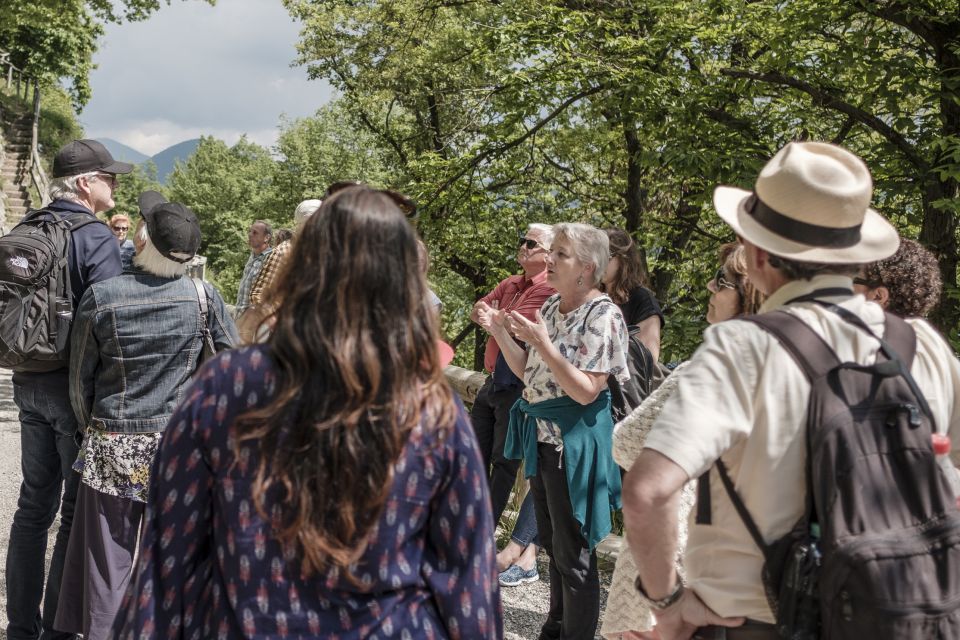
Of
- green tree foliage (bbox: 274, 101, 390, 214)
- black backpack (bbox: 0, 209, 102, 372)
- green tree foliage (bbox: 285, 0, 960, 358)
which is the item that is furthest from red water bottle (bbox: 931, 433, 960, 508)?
green tree foliage (bbox: 274, 101, 390, 214)

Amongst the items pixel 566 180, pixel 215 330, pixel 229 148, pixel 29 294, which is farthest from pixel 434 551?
pixel 229 148

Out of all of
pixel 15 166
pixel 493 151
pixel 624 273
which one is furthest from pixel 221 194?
pixel 624 273

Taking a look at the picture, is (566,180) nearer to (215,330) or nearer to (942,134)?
(942,134)

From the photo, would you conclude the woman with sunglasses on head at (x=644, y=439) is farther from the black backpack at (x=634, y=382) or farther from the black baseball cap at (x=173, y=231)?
the black baseball cap at (x=173, y=231)

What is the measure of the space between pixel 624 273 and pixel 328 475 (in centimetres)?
333

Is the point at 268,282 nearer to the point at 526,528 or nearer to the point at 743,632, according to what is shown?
the point at 526,528

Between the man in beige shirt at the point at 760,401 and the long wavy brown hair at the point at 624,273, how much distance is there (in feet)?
8.78

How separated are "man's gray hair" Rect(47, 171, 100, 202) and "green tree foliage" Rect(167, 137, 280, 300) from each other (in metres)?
36.2

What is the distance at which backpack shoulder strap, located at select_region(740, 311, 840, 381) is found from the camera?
1648mm

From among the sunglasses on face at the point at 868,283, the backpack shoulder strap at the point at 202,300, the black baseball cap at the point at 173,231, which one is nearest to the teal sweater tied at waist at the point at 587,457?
the sunglasses on face at the point at 868,283

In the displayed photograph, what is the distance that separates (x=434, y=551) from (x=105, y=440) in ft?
6.94

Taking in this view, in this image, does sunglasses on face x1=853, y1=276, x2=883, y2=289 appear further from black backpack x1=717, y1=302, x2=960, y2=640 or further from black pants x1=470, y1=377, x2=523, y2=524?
black pants x1=470, y1=377, x2=523, y2=524

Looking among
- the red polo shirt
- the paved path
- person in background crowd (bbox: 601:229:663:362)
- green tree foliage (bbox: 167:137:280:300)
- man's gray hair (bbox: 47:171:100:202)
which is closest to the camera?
man's gray hair (bbox: 47:171:100:202)

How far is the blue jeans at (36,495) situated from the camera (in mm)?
3496
